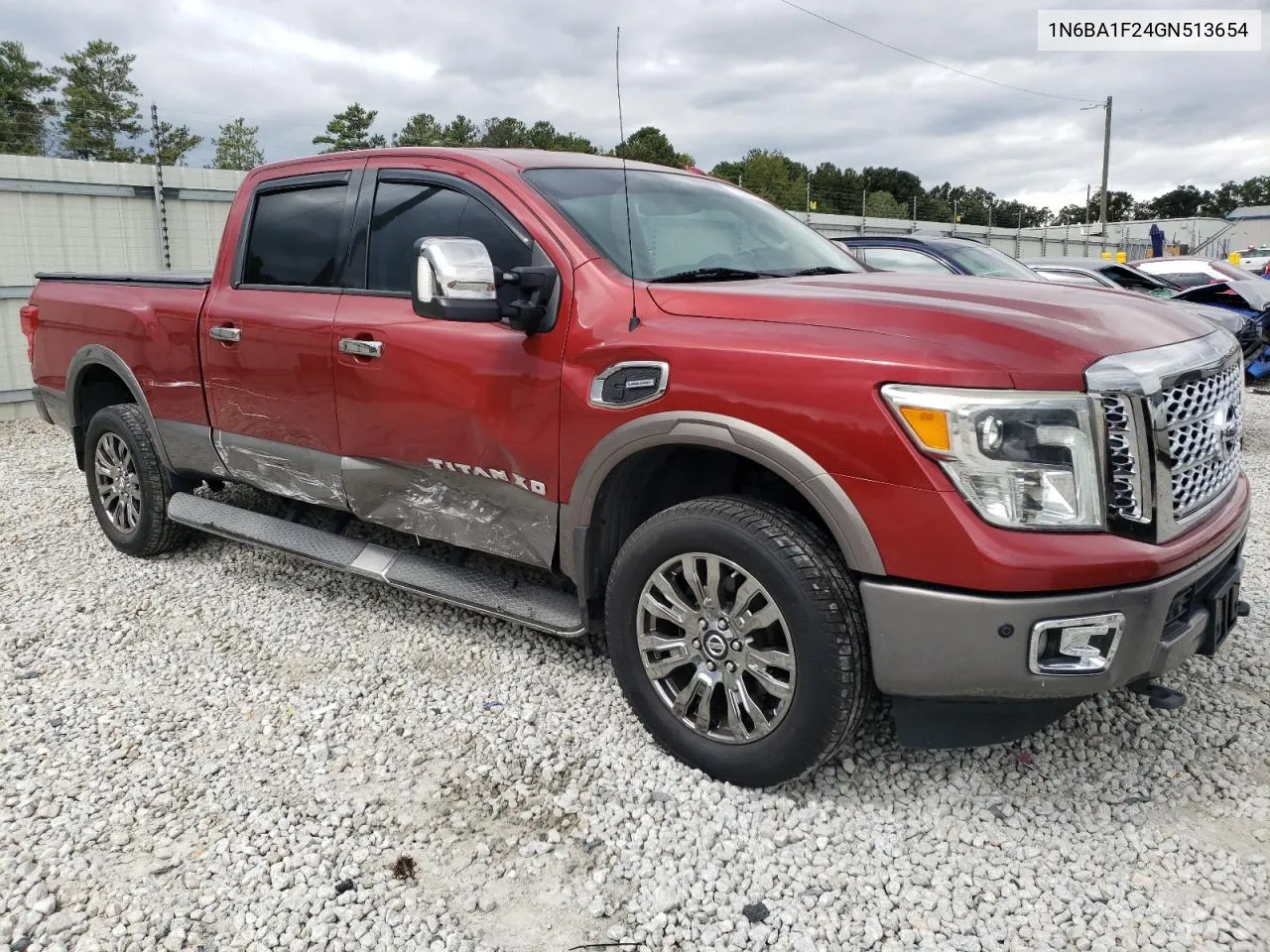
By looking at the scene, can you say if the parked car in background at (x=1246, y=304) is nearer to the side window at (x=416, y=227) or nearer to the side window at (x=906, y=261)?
the side window at (x=906, y=261)

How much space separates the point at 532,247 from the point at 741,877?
2.02 meters

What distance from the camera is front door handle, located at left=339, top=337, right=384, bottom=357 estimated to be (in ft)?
11.6

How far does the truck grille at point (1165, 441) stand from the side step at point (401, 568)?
65.3 inches

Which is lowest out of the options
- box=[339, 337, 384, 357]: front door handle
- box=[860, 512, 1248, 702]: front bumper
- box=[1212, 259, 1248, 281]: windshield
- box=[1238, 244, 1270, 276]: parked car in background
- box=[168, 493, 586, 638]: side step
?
box=[168, 493, 586, 638]: side step

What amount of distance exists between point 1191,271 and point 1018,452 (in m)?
10.2

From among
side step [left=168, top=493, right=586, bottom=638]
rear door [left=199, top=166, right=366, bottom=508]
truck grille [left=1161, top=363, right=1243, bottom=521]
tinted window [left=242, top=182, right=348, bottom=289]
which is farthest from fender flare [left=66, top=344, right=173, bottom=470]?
truck grille [left=1161, top=363, right=1243, bottom=521]

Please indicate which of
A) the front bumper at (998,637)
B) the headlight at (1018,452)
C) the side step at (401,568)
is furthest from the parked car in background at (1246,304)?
the side step at (401,568)

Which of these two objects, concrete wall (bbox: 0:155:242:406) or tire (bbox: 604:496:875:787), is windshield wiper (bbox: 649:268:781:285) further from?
concrete wall (bbox: 0:155:242:406)

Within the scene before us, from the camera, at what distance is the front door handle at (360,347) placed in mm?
3533

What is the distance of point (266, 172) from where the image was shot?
14.1 feet

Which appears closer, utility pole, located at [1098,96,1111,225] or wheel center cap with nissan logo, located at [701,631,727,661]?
wheel center cap with nissan logo, located at [701,631,727,661]

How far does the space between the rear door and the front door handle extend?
113 mm

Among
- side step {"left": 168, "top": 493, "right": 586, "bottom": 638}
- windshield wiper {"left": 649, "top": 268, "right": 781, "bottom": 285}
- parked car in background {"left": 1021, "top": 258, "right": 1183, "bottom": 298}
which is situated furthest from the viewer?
parked car in background {"left": 1021, "top": 258, "right": 1183, "bottom": 298}

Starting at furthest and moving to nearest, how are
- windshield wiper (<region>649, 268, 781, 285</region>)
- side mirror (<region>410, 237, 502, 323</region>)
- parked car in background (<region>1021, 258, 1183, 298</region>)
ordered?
1. parked car in background (<region>1021, 258, 1183, 298</region>)
2. windshield wiper (<region>649, 268, 781, 285</region>)
3. side mirror (<region>410, 237, 502, 323</region>)
